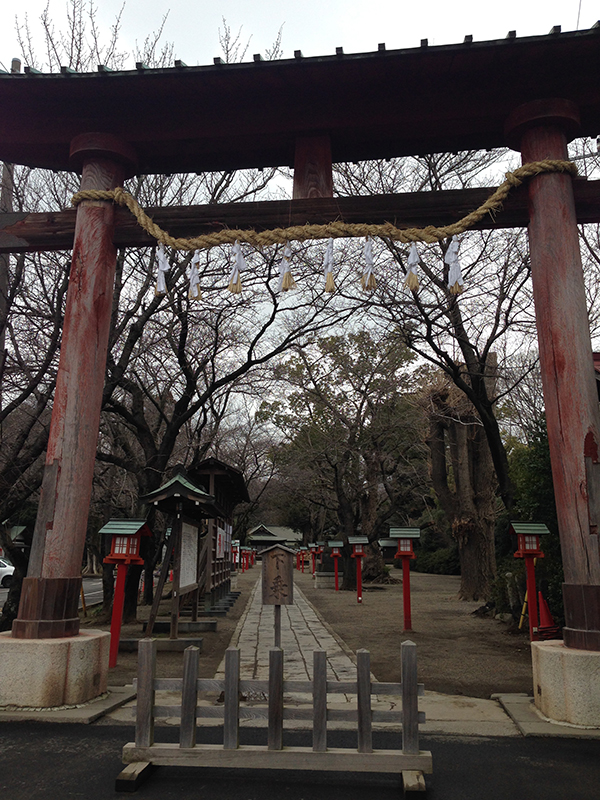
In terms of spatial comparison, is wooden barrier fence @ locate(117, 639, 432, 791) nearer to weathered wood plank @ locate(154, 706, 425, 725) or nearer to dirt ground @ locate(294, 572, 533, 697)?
weathered wood plank @ locate(154, 706, 425, 725)

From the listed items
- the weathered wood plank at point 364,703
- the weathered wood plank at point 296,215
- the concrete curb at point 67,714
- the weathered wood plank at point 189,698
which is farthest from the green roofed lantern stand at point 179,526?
the weathered wood plank at point 364,703

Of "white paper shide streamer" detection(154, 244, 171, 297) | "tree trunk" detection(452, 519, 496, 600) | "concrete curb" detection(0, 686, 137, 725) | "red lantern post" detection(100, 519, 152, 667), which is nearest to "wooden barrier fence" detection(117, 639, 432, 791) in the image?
"concrete curb" detection(0, 686, 137, 725)

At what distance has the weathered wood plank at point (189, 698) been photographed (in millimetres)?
3840

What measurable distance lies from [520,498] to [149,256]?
8.76 meters

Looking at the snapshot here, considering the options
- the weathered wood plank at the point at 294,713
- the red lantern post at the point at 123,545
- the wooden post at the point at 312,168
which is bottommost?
the weathered wood plank at the point at 294,713

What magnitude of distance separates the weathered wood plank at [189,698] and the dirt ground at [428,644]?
3.65 metres

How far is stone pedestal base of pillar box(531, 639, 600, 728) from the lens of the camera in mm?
4809

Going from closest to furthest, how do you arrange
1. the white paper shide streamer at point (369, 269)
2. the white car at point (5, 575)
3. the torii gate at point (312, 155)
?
1. the torii gate at point (312, 155)
2. the white paper shide streamer at point (369, 269)
3. the white car at point (5, 575)

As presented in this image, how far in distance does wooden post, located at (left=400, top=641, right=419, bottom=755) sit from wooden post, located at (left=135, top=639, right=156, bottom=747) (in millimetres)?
1679

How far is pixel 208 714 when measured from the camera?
3879mm

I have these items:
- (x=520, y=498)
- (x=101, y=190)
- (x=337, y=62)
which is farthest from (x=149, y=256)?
(x=520, y=498)

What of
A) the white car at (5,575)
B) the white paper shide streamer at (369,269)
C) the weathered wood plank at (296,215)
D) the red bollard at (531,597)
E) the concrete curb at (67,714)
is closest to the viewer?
the concrete curb at (67,714)

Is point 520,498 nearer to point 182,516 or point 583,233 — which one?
point 583,233

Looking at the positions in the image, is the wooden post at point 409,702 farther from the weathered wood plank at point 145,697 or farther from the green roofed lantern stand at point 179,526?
the green roofed lantern stand at point 179,526
